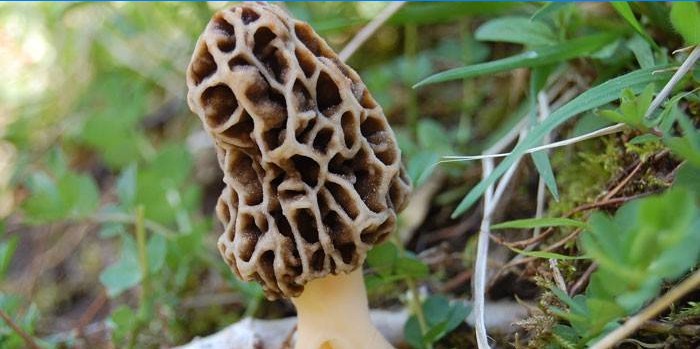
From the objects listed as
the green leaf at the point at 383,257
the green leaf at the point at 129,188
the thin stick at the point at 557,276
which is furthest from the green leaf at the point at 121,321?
the thin stick at the point at 557,276

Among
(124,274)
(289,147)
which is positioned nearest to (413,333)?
(289,147)

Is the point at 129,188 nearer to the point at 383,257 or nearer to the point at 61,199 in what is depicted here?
the point at 61,199

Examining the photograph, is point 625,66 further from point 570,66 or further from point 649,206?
point 649,206

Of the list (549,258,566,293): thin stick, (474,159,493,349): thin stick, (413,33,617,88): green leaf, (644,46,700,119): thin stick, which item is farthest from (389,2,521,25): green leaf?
(549,258,566,293): thin stick

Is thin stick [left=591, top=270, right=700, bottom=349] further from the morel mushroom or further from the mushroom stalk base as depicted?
the mushroom stalk base

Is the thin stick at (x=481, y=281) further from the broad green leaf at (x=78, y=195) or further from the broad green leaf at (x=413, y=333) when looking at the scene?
the broad green leaf at (x=78, y=195)
